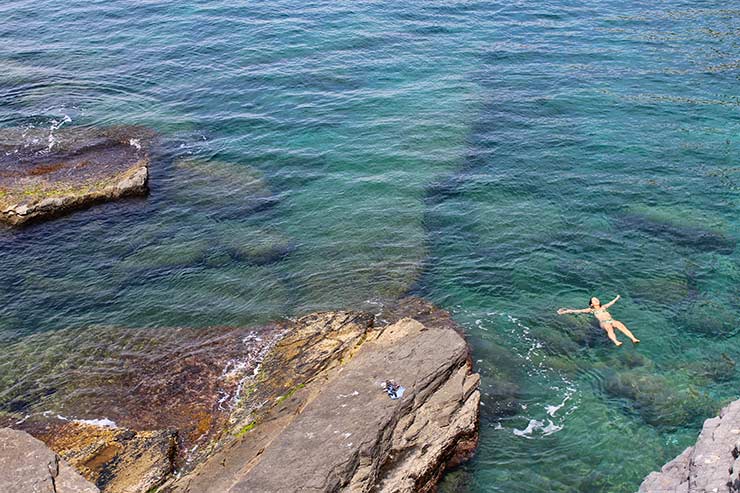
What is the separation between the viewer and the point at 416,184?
3097cm

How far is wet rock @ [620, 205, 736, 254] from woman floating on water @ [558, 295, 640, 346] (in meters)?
5.15

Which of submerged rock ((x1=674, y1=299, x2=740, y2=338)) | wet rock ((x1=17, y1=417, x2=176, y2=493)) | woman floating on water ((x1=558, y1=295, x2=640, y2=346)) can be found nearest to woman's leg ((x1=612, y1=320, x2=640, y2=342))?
woman floating on water ((x1=558, y1=295, x2=640, y2=346))

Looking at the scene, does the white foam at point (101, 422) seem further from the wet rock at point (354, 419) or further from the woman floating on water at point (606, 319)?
the woman floating on water at point (606, 319)

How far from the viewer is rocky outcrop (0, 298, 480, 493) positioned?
51.1 ft

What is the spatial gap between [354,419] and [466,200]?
15.7 meters

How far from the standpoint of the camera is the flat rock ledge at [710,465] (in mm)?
12727

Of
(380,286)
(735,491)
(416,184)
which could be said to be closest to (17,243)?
(380,286)

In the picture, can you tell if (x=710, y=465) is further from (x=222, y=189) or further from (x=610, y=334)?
(x=222, y=189)

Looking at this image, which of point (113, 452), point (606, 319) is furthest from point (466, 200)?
point (113, 452)

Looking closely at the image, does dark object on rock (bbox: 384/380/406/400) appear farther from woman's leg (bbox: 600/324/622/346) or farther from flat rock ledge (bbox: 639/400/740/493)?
woman's leg (bbox: 600/324/622/346)

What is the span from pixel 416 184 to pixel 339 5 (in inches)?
1090

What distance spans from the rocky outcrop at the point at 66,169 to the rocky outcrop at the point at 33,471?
14835 millimetres

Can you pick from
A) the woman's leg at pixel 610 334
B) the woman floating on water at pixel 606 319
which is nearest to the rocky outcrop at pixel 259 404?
the woman floating on water at pixel 606 319

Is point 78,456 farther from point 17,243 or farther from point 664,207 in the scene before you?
point 664,207
